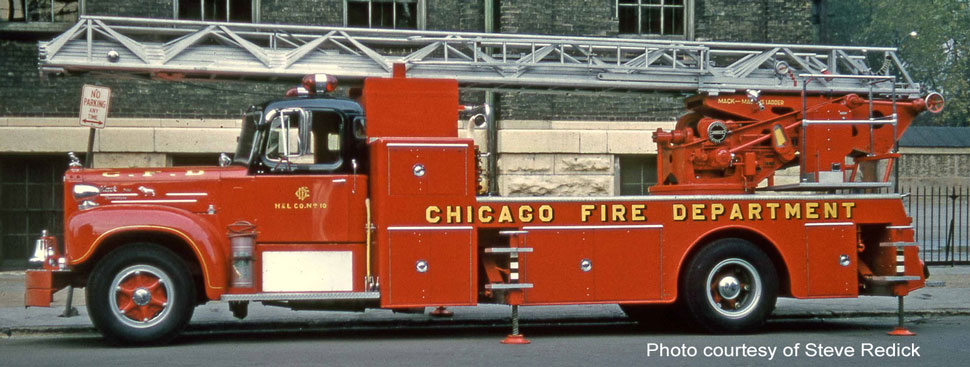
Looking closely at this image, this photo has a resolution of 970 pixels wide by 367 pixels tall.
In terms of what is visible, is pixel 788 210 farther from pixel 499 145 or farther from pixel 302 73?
pixel 499 145

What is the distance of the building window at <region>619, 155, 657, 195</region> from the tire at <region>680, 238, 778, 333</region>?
299 inches

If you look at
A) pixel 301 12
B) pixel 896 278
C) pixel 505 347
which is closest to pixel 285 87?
pixel 301 12

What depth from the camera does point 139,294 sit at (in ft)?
33.8

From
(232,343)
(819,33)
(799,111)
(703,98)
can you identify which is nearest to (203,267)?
(232,343)

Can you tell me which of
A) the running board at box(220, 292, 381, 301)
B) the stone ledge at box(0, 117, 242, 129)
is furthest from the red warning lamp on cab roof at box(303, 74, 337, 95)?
the stone ledge at box(0, 117, 242, 129)

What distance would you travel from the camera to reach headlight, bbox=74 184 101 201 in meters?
10.5

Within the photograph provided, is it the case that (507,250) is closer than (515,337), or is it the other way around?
(507,250)

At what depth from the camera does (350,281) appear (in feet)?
34.9

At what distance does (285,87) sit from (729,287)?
8.86 m

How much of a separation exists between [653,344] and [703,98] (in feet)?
9.13

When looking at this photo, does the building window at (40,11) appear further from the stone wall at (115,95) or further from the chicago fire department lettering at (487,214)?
the chicago fire department lettering at (487,214)

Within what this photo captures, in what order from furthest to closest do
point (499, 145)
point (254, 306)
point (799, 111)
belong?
point (499, 145)
point (254, 306)
point (799, 111)

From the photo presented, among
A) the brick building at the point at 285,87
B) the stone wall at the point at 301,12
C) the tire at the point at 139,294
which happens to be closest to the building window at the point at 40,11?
the brick building at the point at 285,87

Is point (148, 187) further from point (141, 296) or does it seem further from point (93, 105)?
point (93, 105)
